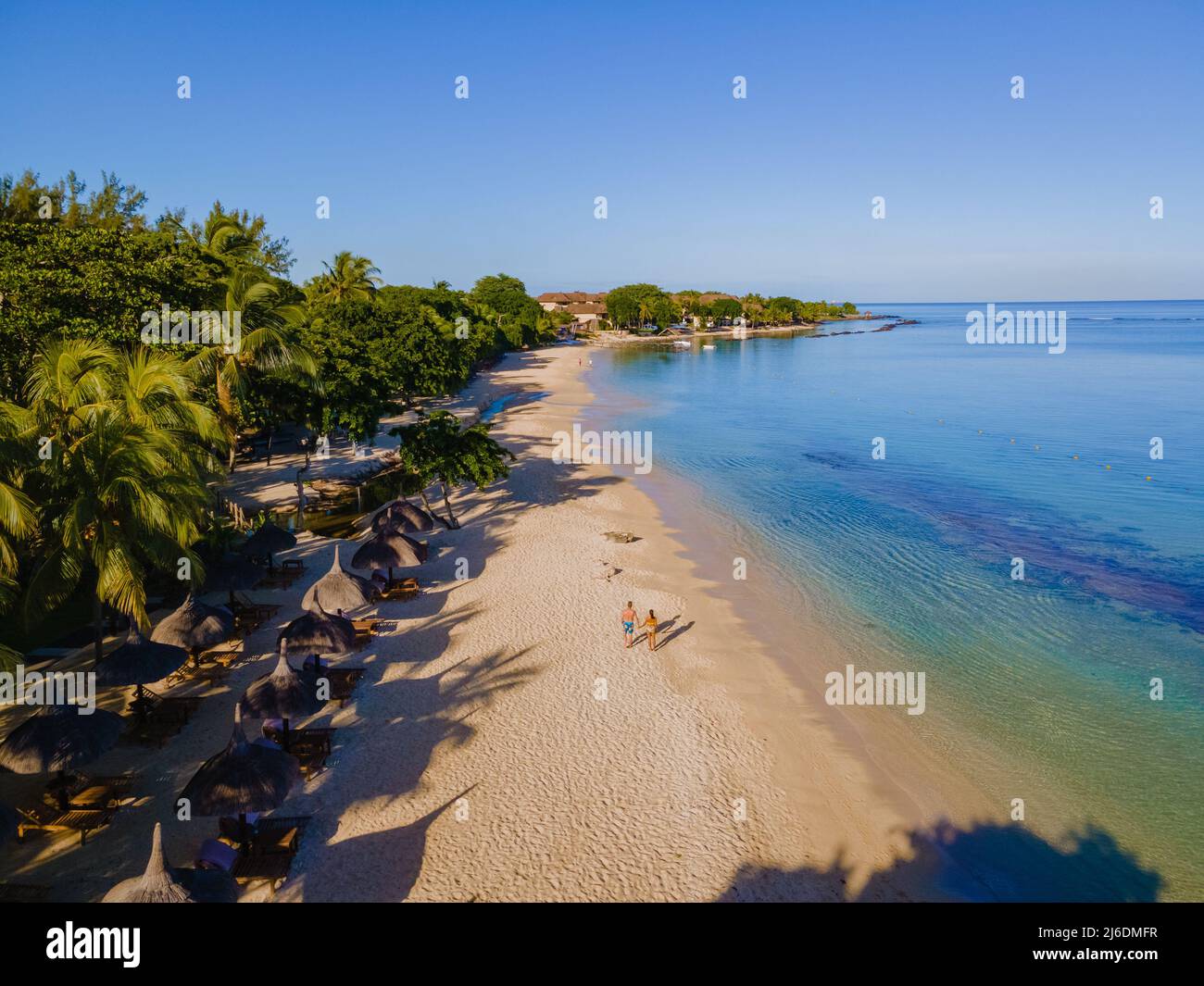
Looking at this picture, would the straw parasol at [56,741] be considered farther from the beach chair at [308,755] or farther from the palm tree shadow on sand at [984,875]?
the palm tree shadow on sand at [984,875]

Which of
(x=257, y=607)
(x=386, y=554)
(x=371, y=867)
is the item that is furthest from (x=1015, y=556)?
(x=257, y=607)

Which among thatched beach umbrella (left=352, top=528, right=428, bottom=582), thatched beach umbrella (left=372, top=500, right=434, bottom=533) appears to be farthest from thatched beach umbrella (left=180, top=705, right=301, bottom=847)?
thatched beach umbrella (left=372, top=500, right=434, bottom=533)

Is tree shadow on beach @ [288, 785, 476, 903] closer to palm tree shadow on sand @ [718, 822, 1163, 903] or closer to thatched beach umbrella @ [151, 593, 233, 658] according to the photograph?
palm tree shadow on sand @ [718, 822, 1163, 903]

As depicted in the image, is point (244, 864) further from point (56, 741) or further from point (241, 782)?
point (56, 741)

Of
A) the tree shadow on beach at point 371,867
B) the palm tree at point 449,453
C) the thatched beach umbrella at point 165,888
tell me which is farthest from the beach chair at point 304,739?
the palm tree at point 449,453

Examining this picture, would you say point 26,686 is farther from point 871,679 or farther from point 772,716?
point 871,679

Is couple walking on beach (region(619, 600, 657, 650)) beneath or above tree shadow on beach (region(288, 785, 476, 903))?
above

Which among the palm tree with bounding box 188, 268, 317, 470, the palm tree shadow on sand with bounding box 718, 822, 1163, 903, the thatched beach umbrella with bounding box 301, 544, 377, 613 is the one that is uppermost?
the palm tree with bounding box 188, 268, 317, 470
